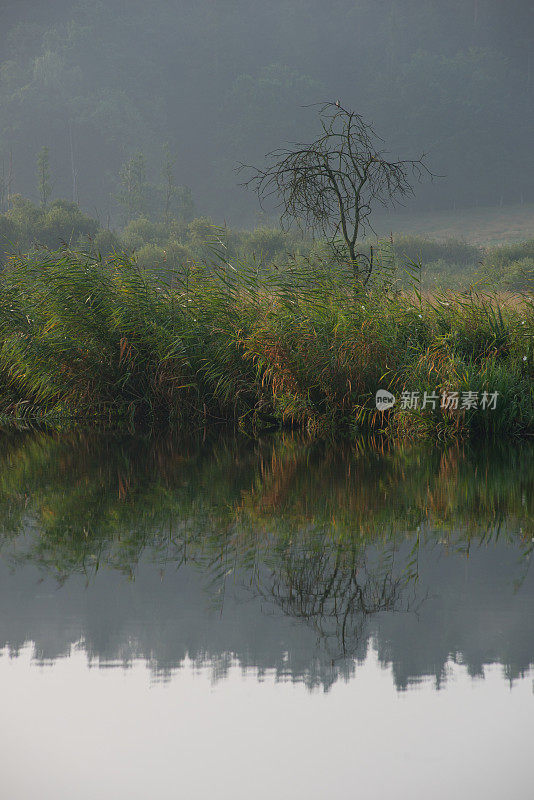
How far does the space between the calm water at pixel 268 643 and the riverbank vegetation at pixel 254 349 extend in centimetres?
210

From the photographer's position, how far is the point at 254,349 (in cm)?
688

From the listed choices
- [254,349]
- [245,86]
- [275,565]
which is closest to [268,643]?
[275,565]

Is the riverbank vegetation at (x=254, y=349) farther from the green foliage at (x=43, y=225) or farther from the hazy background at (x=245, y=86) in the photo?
the hazy background at (x=245, y=86)

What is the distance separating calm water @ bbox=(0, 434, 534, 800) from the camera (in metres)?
1.74

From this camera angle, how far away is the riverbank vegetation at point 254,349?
6.39 m

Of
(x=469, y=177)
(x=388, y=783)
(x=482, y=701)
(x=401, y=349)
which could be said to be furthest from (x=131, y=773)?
(x=469, y=177)

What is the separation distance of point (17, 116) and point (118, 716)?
11209 cm

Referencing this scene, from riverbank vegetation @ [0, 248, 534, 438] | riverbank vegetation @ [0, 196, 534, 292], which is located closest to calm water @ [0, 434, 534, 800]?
riverbank vegetation @ [0, 248, 534, 438]

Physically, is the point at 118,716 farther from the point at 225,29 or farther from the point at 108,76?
the point at 225,29

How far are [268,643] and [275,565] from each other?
677 millimetres

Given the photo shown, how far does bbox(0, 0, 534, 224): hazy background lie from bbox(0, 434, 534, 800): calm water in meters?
84.8

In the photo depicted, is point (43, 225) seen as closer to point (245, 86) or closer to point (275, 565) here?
point (275, 565)

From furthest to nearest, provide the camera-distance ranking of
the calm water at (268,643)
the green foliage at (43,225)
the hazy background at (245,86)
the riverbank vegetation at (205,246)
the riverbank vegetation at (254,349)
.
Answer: the hazy background at (245,86)
the green foliage at (43,225)
the riverbank vegetation at (205,246)
the riverbank vegetation at (254,349)
the calm water at (268,643)

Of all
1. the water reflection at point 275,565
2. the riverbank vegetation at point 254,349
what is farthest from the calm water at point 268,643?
the riverbank vegetation at point 254,349
